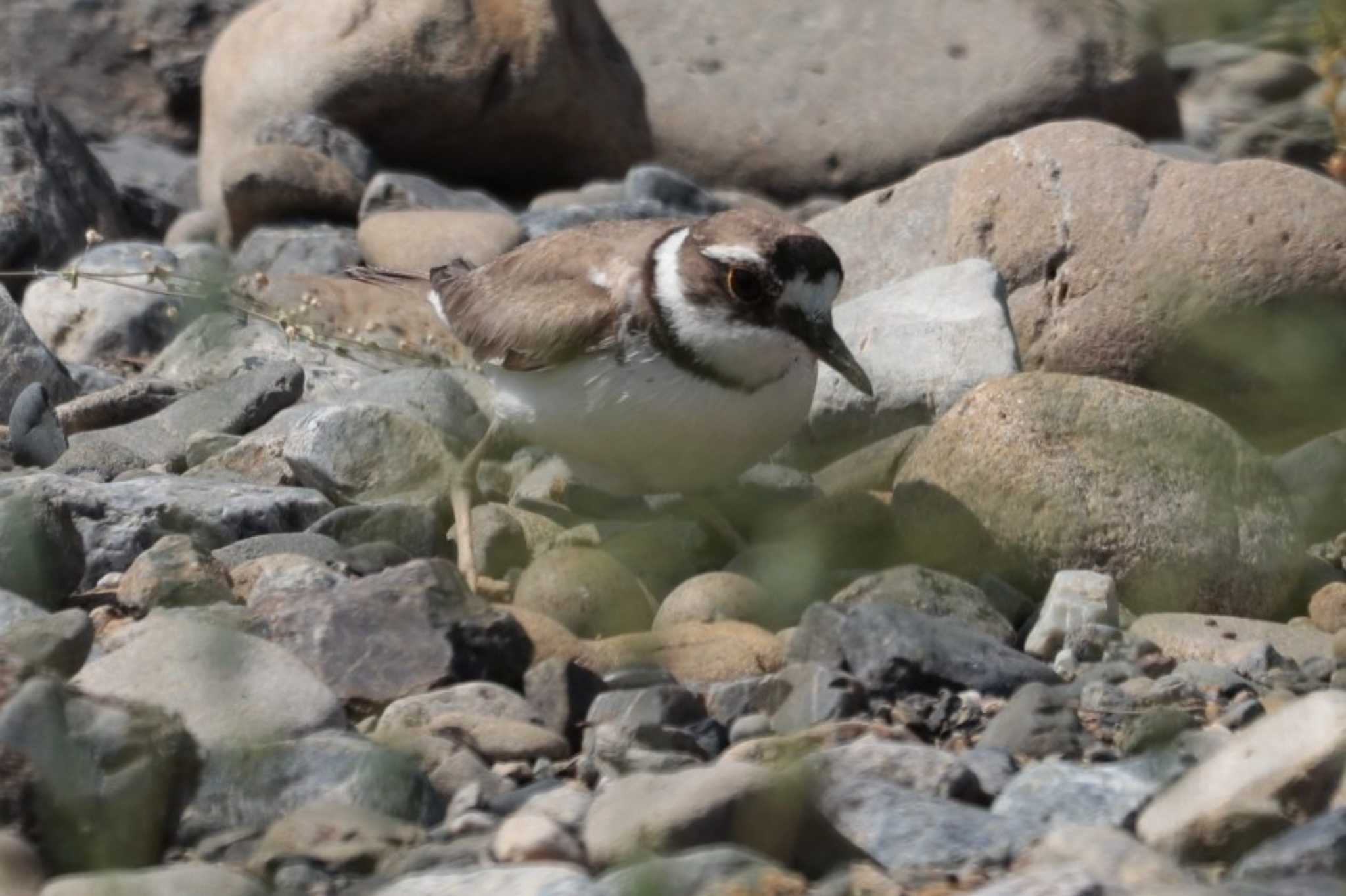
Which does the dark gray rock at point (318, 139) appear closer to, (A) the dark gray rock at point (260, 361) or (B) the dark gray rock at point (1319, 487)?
(A) the dark gray rock at point (260, 361)

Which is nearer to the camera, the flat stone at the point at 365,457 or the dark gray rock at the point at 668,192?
the flat stone at the point at 365,457

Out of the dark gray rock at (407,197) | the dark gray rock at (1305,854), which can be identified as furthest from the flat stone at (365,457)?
the dark gray rock at (407,197)

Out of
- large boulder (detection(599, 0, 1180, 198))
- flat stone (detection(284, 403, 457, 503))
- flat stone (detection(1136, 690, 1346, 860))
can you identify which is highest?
flat stone (detection(1136, 690, 1346, 860))

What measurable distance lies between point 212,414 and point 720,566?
223cm

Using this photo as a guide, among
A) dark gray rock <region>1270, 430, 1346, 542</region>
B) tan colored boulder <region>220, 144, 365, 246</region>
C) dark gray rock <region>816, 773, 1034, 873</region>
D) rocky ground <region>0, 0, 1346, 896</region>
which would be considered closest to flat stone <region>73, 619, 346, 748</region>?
rocky ground <region>0, 0, 1346, 896</region>

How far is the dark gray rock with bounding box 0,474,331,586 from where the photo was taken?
Result: 19.9 feet

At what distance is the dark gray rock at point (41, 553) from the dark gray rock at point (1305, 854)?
295cm

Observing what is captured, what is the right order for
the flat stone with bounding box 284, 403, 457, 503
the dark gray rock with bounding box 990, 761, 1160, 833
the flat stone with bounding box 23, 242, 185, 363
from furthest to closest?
the flat stone with bounding box 23, 242, 185, 363 < the flat stone with bounding box 284, 403, 457, 503 < the dark gray rock with bounding box 990, 761, 1160, 833

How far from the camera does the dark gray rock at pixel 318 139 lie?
1145cm

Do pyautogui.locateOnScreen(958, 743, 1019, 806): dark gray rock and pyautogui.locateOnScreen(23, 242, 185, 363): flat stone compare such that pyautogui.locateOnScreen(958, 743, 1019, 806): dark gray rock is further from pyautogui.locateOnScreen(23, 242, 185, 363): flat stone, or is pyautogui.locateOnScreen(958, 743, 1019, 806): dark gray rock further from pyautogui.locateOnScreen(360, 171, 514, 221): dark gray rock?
pyautogui.locateOnScreen(360, 171, 514, 221): dark gray rock

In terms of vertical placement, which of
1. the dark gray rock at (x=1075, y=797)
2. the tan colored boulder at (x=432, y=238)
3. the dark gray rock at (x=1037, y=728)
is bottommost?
the tan colored boulder at (x=432, y=238)

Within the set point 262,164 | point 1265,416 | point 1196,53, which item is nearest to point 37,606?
point 1196,53

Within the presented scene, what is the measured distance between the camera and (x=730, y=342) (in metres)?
6.09

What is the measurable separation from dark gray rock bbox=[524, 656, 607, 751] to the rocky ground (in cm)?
1
